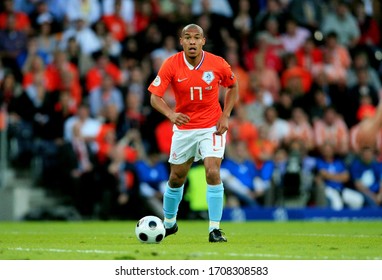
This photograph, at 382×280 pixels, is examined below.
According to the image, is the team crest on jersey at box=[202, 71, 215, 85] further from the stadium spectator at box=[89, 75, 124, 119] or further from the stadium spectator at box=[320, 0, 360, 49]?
the stadium spectator at box=[320, 0, 360, 49]

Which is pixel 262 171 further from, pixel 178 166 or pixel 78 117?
pixel 178 166

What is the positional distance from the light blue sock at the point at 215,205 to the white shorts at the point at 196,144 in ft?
1.39

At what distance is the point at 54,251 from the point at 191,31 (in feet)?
10.6

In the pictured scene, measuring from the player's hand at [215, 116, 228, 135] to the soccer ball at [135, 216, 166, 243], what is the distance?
1.37 meters

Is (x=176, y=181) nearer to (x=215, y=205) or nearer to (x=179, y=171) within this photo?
(x=179, y=171)

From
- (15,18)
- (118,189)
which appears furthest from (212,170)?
(15,18)

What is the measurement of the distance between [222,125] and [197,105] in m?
0.43

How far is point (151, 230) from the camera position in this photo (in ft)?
38.0

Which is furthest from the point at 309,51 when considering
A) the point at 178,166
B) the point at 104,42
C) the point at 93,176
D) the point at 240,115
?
the point at 178,166

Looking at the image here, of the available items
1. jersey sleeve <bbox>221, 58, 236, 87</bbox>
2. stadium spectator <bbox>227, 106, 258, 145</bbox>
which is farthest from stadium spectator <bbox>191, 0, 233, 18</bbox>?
jersey sleeve <bbox>221, 58, 236, 87</bbox>

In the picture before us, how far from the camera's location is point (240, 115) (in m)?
21.4

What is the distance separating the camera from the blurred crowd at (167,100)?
20.2 m

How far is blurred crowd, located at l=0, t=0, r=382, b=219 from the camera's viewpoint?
66.1ft

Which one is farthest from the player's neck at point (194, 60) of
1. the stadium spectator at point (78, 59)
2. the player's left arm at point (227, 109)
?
the stadium spectator at point (78, 59)
